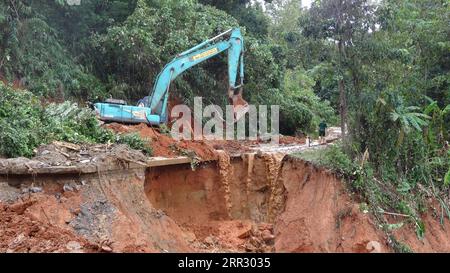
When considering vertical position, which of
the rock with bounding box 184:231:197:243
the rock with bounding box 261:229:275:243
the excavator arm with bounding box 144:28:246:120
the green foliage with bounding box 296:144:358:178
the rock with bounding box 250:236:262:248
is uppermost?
the excavator arm with bounding box 144:28:246:120

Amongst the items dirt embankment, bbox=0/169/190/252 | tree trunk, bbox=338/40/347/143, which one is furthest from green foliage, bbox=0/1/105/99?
tree trunk, bbox=338/40/347/143

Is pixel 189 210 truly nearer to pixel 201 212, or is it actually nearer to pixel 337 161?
pixel 201 212

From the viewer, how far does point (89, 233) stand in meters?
7.80

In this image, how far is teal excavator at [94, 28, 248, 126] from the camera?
12711mm

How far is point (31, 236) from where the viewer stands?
712cm

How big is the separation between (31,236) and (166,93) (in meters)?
7.07

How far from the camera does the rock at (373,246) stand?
9297 millimetres

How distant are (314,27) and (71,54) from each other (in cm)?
899

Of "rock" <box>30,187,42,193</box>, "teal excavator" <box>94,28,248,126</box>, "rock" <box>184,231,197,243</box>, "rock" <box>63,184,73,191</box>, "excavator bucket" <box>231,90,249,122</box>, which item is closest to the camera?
"rock" <box>30,187,42,193</box>

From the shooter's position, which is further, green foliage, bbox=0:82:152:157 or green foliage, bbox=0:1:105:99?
green foliage, bbox=0:1:105:99

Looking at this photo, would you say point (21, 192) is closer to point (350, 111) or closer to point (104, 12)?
point (350, 111)

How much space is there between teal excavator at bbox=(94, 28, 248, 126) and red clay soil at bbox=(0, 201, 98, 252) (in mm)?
5383

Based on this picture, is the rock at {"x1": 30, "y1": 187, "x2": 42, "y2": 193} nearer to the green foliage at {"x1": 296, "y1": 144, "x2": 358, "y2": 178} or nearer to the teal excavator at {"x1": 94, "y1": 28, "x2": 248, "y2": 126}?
the teal excavator at {"x1": 94, "y1": 28, "x2": 248, "y2": 126}

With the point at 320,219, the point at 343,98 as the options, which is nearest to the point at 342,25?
the point at 343,98
